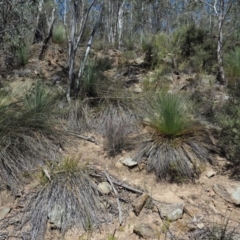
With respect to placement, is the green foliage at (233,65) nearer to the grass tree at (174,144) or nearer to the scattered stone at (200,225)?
the grass tree at (174,144)

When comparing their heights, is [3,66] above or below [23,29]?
below

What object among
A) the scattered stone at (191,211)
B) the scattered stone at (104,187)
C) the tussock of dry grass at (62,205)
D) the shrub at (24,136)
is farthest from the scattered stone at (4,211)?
the scattered stone at (191,211)

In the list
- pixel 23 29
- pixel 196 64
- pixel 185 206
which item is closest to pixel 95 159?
pixel 185 206

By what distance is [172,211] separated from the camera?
114 inches

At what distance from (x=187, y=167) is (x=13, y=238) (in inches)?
73.9

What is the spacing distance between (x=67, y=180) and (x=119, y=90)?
2.47 metres

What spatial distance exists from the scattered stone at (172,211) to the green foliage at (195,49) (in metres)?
4.29

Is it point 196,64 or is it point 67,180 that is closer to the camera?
point 67,180

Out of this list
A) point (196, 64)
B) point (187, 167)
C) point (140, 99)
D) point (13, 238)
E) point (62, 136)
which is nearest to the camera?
point (13, 238)

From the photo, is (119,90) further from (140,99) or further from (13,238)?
(13,238)

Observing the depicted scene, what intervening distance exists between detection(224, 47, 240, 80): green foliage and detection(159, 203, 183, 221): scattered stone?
3.80 meters

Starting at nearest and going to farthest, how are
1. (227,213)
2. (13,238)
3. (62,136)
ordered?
1. (13,238)
2. (227,213)
3. (62,136)

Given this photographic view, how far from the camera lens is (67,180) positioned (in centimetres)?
308

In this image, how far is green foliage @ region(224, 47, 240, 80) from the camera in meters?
6.12
